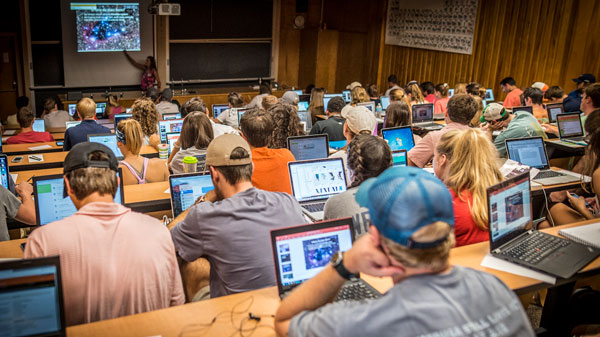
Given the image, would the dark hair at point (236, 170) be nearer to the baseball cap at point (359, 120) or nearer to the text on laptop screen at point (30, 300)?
the text on laptop screen at point (30, 300)

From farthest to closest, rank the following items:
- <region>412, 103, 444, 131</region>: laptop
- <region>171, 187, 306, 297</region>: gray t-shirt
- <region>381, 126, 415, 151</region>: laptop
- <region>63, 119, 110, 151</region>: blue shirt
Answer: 1. <region>412, 103, 444, 131</region>: laptop
2. <region>63, 119, 110, 151</region>: blue shirt
3. <region>381, 126, 415, 151</region>: laptop
4. <region>171, 187, 306, 297</region>: gray t-shirt

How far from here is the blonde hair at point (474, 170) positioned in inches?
105

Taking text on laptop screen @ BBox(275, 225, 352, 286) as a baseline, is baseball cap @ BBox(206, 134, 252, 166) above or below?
above

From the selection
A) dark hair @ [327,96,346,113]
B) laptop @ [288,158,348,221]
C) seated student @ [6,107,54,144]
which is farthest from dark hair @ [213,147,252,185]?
seated student @ [6,107,54,144]

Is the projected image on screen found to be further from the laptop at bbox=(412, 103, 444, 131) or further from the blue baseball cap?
the blue baseball cap

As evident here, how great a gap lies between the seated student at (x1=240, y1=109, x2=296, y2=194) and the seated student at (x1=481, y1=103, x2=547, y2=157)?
2.68 m

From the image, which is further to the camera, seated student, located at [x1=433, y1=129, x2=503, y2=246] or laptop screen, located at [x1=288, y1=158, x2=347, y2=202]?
laptop screen, located at [x1=288, y1=158, x2=347, y2=202]

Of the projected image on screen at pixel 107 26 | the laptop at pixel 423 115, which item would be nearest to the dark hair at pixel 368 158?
the laptop at pixel 423 115

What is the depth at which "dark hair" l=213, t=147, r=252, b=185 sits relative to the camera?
246 cm

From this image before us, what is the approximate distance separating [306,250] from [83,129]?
443 centimetres

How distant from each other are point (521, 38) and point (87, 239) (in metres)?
9.72

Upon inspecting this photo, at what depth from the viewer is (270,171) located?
3674 mm

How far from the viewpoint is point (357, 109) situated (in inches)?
172

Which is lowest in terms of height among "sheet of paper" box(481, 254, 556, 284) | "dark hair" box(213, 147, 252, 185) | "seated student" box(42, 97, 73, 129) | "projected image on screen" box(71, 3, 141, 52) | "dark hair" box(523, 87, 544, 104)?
"seated student" box(42, 97, 73, 129)
